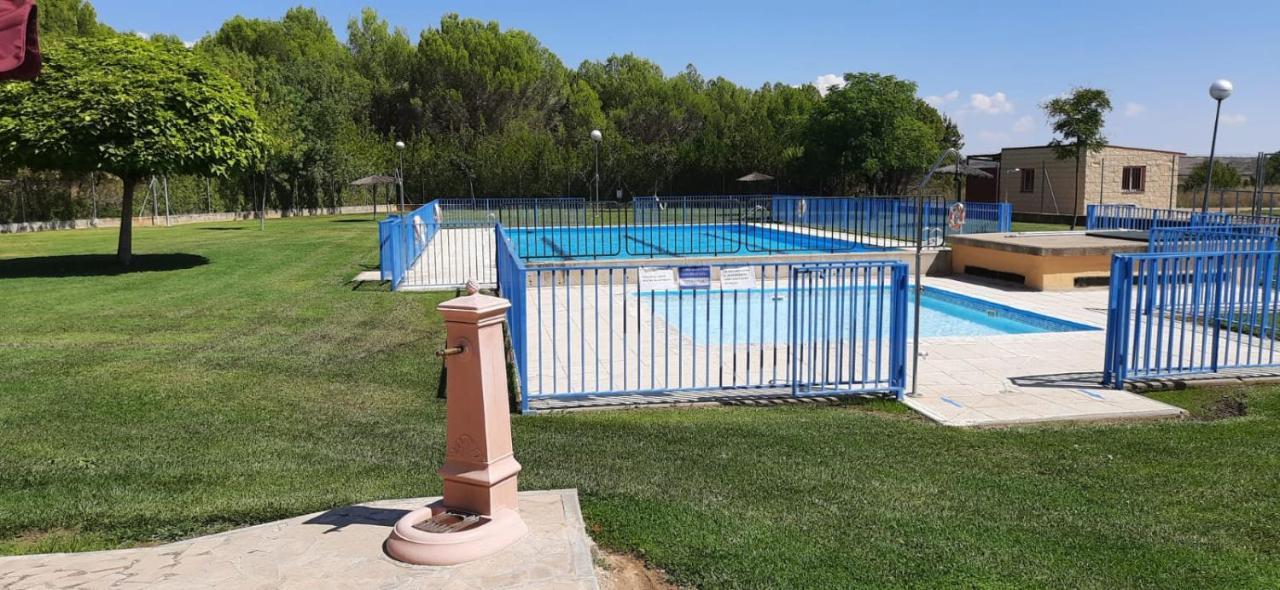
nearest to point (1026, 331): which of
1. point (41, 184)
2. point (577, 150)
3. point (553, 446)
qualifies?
point (553, 446)

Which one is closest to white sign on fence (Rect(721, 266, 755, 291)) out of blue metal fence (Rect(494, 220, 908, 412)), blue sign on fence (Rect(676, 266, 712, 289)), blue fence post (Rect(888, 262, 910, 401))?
blue metal fence (Rect(494, 220, 908, 412))

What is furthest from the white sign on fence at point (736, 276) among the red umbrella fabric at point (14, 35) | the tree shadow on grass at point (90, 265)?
the tree shadow on grass at point (90, 265)

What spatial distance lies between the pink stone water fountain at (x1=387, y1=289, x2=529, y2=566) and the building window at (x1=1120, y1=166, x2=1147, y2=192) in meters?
40.3

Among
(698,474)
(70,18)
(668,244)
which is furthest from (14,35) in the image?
(70,18)

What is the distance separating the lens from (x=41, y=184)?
31.0 metres

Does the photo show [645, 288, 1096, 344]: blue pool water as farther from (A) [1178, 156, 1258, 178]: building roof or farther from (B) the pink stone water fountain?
(A) [1178, 156, 1258, 178]: building roof

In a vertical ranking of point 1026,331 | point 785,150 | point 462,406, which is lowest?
point 1026,331

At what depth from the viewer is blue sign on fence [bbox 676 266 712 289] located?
731 cm

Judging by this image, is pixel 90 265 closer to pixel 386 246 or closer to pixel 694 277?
pixel 386 246

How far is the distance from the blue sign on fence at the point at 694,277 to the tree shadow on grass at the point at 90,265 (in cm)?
1411

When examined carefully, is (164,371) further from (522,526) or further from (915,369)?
(915,369)

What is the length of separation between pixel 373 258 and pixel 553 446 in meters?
15.7

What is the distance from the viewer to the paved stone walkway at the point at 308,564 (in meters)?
3.81

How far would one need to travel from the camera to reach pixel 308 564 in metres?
4.00
